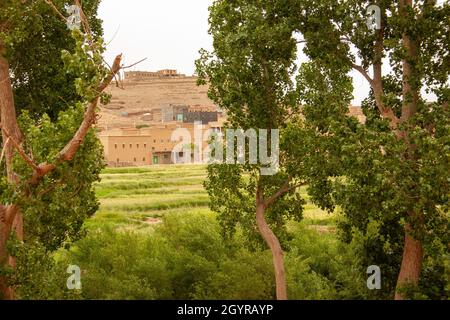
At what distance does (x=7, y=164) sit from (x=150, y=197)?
A: 18.7m

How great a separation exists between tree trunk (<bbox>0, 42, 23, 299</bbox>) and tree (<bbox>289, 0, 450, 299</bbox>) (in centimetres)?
464

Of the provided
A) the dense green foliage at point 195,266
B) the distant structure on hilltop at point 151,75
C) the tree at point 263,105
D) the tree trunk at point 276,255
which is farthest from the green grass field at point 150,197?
the distant structure on hilltop at point 151,75

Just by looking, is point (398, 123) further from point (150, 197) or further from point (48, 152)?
point (150, 197)

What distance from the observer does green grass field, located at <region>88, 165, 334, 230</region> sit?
23.4 metres

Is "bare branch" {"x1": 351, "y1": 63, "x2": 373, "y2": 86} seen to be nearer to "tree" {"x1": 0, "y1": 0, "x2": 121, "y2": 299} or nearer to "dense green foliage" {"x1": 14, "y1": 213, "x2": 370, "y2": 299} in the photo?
"dense green foliage" {"x1": 14, "y1": 213, "x2": 370, "y2": 299}

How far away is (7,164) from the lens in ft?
33.5

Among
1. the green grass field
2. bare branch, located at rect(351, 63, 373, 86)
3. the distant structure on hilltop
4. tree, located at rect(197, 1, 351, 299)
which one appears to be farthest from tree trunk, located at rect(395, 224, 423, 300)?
the distant structure on hilltop

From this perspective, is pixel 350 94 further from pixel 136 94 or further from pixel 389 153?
pixel 136 94

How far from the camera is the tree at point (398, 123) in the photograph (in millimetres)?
9461

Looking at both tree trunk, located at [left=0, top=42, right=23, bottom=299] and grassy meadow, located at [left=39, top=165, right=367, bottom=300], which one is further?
grassy meadow, located at [left=39, top=165, right=367, bottom=300]
